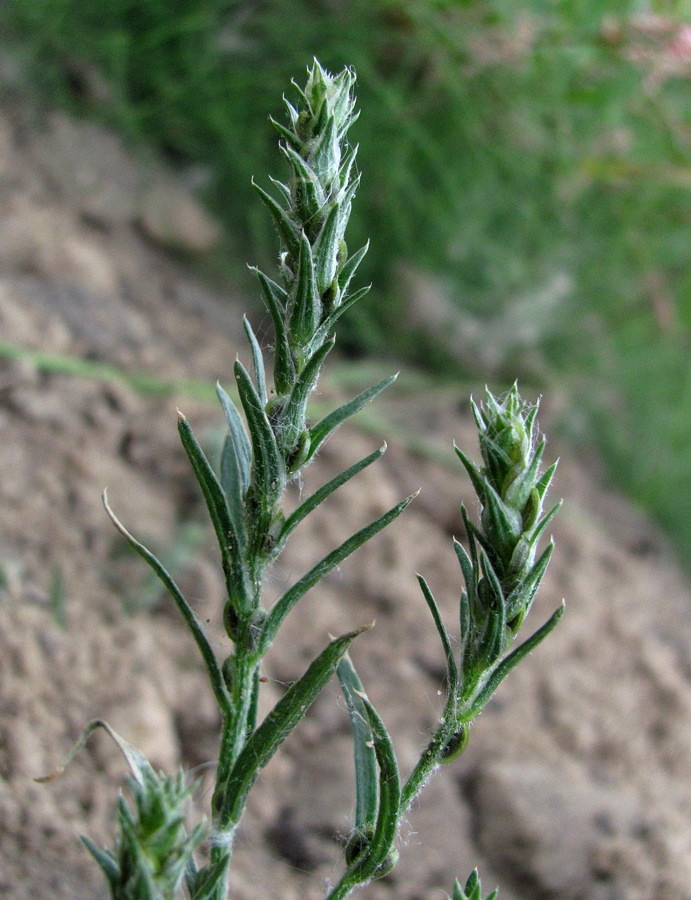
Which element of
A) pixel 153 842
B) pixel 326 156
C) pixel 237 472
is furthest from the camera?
pixel 237 472

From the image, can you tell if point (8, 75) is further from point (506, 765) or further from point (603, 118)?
point (506, 765)

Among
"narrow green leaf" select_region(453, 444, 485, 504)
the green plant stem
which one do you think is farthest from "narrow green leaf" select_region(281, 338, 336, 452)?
the green plant stem

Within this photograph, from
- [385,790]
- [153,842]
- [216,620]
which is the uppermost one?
[216,620]

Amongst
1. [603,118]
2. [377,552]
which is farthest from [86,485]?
[603,118]

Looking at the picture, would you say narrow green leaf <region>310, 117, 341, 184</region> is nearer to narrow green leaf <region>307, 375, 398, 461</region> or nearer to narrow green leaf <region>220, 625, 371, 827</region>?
narrow green leaf <region>307, 375, 398, 461</region>

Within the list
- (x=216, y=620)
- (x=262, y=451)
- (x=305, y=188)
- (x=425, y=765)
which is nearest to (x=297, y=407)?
(x=262, y=451)

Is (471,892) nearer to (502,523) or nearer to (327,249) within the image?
(502,523)

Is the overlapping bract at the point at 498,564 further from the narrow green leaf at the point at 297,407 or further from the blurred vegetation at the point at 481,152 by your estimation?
the blurred vegetation at the point at 481,152
